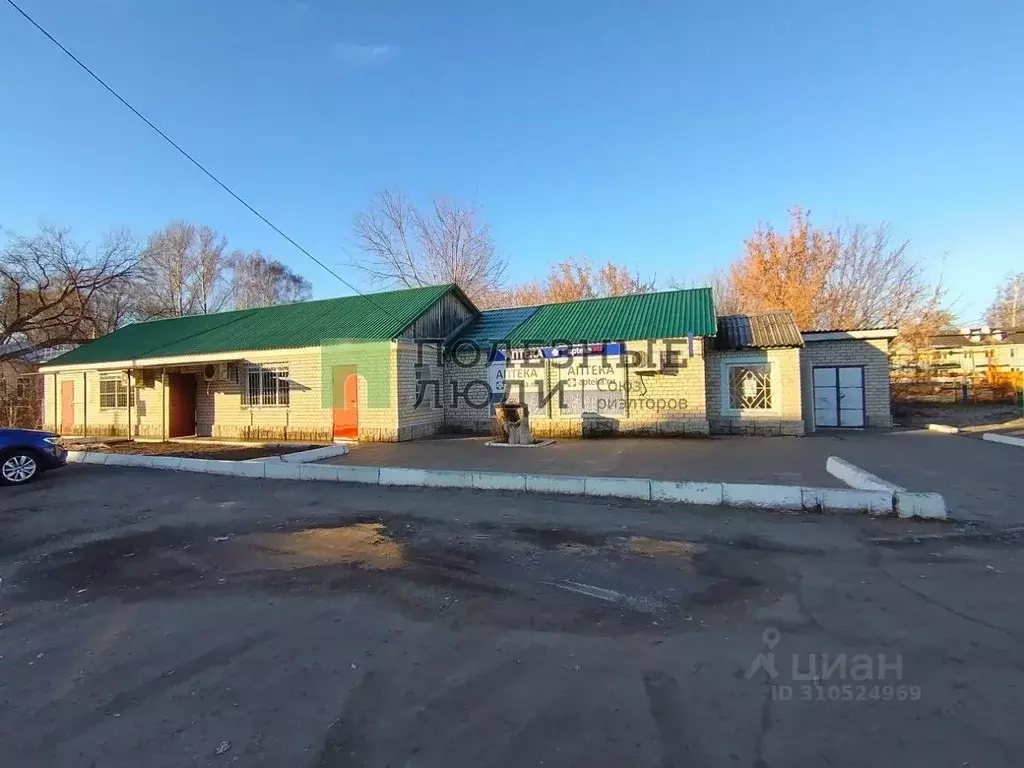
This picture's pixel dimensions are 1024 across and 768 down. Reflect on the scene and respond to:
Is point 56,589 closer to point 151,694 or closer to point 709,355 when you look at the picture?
point 151,694

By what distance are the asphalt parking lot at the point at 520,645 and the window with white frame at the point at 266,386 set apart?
10680 millimetres

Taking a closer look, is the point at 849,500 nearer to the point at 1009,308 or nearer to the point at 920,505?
the point at 920,505

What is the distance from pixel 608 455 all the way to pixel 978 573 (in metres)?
7.30

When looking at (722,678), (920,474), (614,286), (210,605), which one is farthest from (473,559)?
(614,286)

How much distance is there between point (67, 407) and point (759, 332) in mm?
25190

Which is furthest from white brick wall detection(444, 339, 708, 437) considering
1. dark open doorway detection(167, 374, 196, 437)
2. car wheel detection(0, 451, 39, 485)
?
dark open doorway detection(167, 374, 196, 437)

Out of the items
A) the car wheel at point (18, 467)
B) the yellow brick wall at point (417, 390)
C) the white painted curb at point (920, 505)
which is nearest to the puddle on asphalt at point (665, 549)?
the white painted curb at point (920, 505)

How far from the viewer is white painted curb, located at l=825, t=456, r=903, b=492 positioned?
6.44 meters

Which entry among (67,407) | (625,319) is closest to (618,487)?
(625,319)

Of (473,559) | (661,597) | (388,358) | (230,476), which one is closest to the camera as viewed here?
(661,597)

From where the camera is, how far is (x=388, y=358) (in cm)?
1493

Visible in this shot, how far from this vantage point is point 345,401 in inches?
610

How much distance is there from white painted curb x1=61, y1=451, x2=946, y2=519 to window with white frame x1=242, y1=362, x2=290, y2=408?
231 inches

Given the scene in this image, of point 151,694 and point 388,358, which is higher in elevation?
point 388,358
